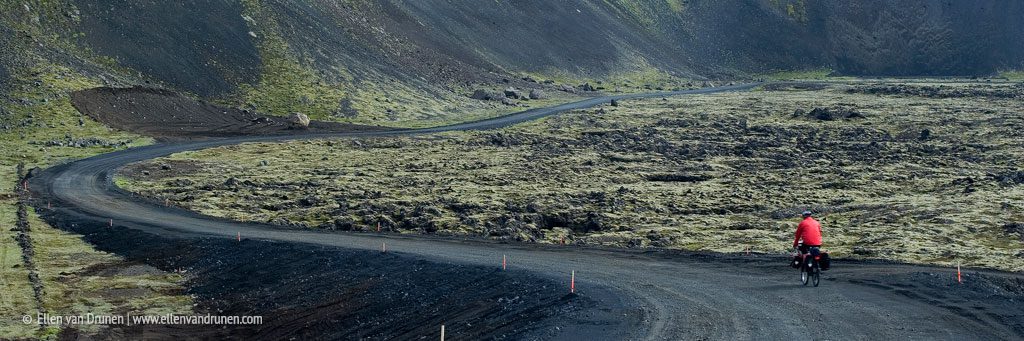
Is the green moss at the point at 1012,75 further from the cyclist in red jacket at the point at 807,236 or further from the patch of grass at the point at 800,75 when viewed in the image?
the cyclist in red jacket at the point at 807,236

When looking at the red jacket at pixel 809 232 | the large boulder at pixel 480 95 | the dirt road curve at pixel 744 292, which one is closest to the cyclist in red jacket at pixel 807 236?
the red jacket at pixel 809 232

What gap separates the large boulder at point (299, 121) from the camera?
91500 millimetres

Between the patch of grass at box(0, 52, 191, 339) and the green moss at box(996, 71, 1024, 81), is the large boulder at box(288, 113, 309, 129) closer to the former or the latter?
the patch of grass at box(0, 52, 191, 339)

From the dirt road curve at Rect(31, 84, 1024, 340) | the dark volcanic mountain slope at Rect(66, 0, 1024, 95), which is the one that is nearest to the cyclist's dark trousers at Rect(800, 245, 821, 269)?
the dirt road curve at Rect(31, 84, 1024, 340)

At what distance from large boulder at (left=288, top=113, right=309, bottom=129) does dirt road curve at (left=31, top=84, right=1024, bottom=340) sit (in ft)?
156

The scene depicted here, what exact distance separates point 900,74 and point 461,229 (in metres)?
166

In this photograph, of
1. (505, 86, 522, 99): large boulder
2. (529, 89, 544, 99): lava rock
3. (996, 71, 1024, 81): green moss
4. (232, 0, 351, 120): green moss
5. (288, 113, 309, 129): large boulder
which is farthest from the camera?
(996, 71, 1024, 81): green moss

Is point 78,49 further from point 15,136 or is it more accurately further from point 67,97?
point 15,136

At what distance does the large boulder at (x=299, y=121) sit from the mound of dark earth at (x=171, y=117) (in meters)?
0.27

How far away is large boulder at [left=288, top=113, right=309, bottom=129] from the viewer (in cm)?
9150

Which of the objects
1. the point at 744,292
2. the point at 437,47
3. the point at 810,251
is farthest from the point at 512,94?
the point at 744,292

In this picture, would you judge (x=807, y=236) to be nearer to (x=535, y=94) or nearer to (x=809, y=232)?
(x=809, y=232)

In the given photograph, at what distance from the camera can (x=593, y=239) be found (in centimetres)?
4269

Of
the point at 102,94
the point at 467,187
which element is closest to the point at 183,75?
the point at 102,94
